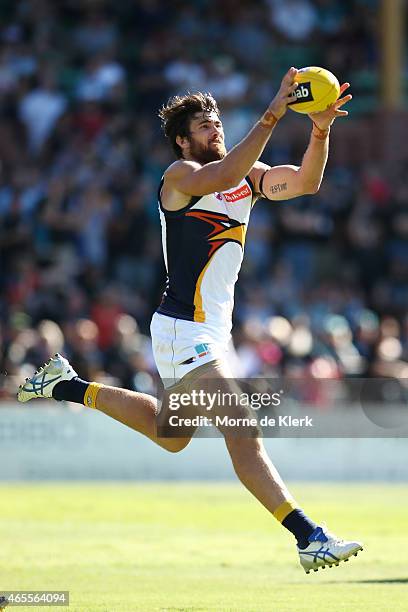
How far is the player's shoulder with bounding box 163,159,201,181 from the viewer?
322 inches

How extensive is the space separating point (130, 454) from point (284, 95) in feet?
34.5

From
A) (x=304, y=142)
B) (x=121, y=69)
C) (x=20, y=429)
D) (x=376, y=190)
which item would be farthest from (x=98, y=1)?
(x=20, y=429)

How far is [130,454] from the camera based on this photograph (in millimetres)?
Answer: 17812

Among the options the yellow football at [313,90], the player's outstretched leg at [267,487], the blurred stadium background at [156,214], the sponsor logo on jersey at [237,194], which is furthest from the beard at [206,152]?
the blurred stadium background at [156,214]

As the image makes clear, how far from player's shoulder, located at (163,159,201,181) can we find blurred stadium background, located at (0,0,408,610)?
7722 mm

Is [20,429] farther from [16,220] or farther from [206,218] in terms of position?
[206,218]

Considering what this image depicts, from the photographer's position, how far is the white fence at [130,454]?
57.3 ft

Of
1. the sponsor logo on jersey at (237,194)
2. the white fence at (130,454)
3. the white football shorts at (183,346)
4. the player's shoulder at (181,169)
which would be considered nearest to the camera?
the player's shoulder at (181,169)

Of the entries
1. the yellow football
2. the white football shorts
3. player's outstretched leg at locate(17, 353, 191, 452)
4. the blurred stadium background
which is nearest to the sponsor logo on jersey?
the yellow football

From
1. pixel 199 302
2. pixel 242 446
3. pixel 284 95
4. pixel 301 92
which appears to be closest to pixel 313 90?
pixel 301 92

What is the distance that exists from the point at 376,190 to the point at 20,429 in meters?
7.47

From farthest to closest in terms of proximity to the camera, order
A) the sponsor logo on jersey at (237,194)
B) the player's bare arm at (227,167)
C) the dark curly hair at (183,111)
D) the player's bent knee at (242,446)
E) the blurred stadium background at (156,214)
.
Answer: the blurred stadium background at (156,214), the dark curly hair at (183,111), the sponsor logo on jersey at (237,194), the player's bent knee at (242,446), the player's bare arm at (227,167)

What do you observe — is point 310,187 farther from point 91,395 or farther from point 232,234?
point 91,395

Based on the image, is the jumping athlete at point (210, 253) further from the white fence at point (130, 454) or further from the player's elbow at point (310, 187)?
the white fence at point (130, 454)
